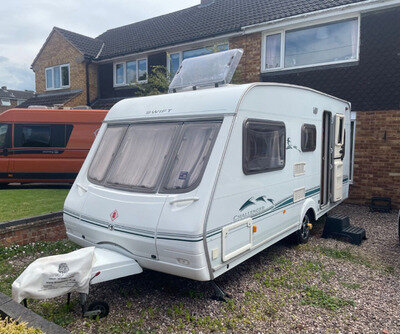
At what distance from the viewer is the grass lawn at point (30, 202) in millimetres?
6559

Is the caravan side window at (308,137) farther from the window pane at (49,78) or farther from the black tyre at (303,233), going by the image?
the window pane at (49,78)

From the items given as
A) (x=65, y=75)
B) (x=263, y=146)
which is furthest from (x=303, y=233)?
(x=65, y=75)

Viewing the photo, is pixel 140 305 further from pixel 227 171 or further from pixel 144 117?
pixel 144 117

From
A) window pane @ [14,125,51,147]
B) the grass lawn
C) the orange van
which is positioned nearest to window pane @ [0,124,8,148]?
the orange van

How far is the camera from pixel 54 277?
3256 millimetres

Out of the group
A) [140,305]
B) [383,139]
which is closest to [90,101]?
[383,139]

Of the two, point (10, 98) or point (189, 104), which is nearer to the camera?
point (189, 104)

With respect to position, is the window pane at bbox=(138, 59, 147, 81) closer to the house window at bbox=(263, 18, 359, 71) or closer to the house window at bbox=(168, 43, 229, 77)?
the house window at bbox=(168, 43, 229, 77)

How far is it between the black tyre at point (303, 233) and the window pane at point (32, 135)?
7.96 metres

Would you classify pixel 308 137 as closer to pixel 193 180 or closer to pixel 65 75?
pixel 193 180

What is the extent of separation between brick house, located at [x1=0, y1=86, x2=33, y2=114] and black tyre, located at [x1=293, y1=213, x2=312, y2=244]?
48710mm

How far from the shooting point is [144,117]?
14.4 feet

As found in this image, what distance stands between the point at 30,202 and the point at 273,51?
330 inches

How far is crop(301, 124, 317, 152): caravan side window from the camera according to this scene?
554 cm
